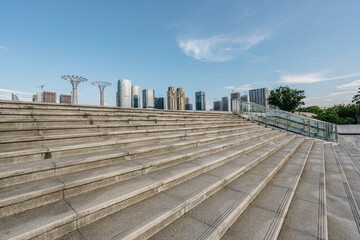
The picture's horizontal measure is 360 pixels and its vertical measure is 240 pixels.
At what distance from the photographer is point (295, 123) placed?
448 inches

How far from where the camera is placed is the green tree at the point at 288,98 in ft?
109

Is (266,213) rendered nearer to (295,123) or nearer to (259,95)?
(295,123)

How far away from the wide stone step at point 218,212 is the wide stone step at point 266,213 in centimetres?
7

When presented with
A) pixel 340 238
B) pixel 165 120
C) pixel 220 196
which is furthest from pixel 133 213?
pixel 165 120

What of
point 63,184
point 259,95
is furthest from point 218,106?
point 63,184

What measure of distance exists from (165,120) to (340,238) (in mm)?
5413

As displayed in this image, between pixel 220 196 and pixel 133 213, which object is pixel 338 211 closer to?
pixel 220 196

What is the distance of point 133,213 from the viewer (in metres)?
1.87

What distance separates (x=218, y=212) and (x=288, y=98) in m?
39.1

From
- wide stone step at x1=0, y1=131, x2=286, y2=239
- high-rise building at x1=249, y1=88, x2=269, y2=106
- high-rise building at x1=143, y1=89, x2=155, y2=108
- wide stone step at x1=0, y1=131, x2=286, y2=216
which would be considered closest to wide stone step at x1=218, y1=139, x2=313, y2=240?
wide stone step at x1=0, y1=131, x2=286, y2=239

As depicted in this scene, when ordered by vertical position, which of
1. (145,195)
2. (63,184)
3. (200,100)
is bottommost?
(145,195)

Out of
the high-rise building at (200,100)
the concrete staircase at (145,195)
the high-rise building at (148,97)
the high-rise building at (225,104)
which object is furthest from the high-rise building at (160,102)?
the concrete staircase at (145,195)

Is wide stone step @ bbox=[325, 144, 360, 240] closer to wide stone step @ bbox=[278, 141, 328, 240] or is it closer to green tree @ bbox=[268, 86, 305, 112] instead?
wide stone step @ bbox=[278, 141, 328, 240]

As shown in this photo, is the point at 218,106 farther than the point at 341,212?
Yes
